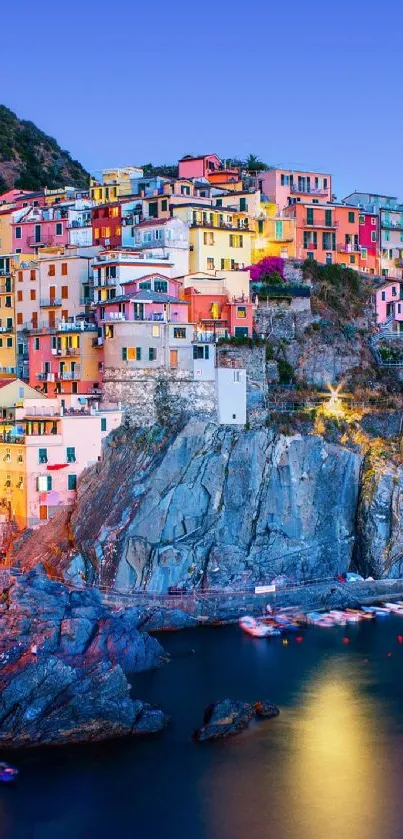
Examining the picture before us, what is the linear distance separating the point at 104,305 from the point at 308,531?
1546 cm

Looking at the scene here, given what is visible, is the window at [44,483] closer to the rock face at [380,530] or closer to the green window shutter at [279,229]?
the rock face at [380,530]

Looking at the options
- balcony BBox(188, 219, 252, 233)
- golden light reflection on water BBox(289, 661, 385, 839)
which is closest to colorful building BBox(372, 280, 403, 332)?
balcony BBox(188, 219, 252, 233)

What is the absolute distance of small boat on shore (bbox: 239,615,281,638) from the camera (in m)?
59.7

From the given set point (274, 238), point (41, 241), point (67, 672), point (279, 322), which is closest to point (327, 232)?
point (274, 238)

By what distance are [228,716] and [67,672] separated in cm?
583

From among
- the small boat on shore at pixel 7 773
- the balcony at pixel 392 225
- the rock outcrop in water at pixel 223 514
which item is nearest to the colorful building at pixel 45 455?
the rock outcrop in water at pixel 223 514

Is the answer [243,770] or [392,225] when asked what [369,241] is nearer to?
[392,225]

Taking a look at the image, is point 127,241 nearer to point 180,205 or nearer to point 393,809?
point 180,205

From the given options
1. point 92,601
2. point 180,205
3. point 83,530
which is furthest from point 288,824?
point 180,205

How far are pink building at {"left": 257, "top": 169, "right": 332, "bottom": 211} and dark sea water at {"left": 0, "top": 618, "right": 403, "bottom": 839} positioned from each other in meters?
35.9

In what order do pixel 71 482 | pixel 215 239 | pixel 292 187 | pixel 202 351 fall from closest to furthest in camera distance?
pixel 71 482 < pixel 202 351 < pixel 215 239 < pixel 292 187

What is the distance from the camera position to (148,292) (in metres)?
69.8

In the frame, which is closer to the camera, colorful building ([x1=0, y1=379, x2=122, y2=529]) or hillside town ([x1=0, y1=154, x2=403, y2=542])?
colorful building ([x1=0, y1=379, x2=122, y2=529])

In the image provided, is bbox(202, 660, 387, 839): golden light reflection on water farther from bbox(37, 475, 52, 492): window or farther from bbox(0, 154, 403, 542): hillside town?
bbox(0, 154, 403, 542): hillside town
